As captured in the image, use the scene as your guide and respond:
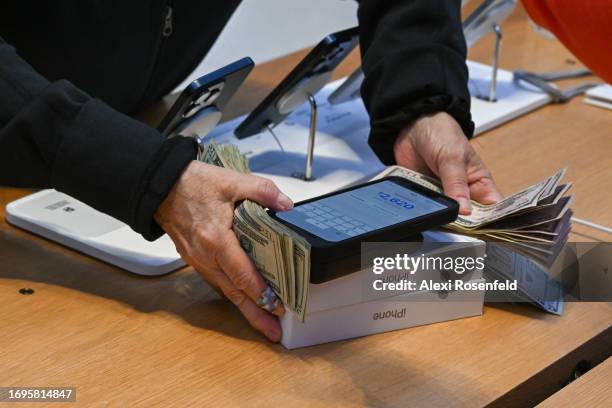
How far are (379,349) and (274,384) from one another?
0.12 metres

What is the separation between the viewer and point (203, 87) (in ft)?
3.67

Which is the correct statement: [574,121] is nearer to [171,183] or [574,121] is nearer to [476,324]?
[476,324]

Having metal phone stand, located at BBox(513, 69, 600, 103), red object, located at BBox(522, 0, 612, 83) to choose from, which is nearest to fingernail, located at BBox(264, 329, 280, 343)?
red object, located at BBox(522, 0, 612, 83)

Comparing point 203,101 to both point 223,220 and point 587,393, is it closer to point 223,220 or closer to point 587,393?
point 223,220

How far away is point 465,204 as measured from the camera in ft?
3.53

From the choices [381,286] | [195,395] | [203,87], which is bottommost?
[195,395]

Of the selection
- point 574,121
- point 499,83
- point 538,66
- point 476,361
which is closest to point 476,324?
point 476,361

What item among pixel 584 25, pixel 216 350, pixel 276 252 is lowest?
pixel 216 350

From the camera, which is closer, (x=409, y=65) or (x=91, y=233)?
(x=91, y=233)

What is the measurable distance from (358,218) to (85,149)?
287 millimetres

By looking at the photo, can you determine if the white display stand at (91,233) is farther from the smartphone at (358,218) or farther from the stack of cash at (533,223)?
the stack of cash at (533,223)

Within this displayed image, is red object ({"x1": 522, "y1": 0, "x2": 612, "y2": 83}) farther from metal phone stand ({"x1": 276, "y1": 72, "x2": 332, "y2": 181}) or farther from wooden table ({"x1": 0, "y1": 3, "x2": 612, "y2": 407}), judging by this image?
wooden table ({"x1": 0, "y1": 3, "x2": 612, "y2": 407})

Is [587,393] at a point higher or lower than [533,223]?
lower

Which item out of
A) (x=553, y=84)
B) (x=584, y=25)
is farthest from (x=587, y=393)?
(x=553, y=84)
